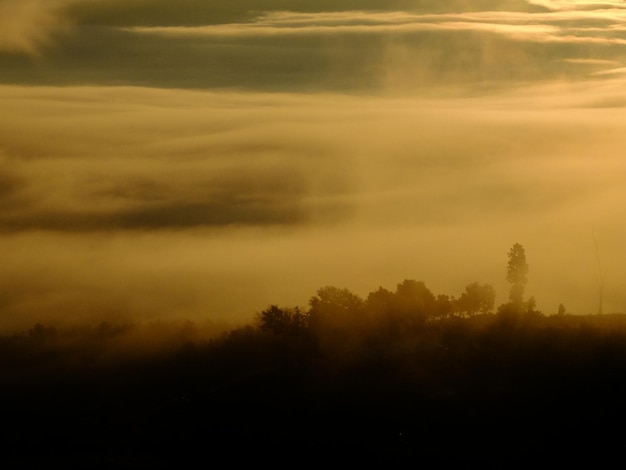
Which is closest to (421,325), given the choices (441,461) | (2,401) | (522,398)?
(522,398)

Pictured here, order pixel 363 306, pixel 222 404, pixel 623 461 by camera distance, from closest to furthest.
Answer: pixel 623 461
pixel 222 404
pixel 363 306

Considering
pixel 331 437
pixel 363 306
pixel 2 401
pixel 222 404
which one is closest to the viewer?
pixel 331 437

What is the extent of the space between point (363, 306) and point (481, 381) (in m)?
29.3

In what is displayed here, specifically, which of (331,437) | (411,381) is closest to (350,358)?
(411,381)

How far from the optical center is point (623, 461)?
14538 centimetres

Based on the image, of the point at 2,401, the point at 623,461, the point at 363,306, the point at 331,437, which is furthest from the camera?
the point at 363,306

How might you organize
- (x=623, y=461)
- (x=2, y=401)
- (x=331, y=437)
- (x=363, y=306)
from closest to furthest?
(x=623, y=461), (x=331, y=437), (x=2, y=401), (x=363, y=306)

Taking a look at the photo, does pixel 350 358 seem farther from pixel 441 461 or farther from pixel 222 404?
pixel 441 461

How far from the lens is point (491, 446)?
15238 cm

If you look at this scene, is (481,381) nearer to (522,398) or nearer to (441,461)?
(522,398)

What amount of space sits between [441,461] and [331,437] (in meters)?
13.7

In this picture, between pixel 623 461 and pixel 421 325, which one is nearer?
pixel 623 461

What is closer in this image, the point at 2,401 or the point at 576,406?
the point at 576,406

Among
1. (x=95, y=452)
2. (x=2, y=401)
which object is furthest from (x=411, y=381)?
(x=2, y=401)
